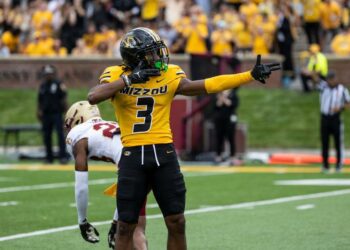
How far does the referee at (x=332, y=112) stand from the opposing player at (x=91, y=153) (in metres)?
11.0

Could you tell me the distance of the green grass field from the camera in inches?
432

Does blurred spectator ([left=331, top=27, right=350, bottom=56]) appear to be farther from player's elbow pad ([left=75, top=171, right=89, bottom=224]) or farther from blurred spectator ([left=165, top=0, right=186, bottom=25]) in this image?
player's elbow pad ([left=75, top=171, right=89, bottom=224])

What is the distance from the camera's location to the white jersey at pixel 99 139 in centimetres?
910

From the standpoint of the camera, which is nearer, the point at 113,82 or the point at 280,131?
the point at 113,82

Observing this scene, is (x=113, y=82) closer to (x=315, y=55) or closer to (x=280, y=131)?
(x=315, y=55)

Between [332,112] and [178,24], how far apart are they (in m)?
9.32

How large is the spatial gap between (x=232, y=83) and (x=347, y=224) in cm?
448

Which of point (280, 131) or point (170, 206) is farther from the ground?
point (170, 206)

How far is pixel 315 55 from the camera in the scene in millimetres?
22734

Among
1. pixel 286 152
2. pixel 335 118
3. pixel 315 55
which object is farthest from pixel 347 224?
pixel 286 152

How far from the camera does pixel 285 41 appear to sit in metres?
27.8

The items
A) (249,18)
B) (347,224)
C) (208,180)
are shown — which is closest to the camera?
(347,224)

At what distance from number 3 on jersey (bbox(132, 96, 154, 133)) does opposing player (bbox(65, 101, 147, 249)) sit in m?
0.94

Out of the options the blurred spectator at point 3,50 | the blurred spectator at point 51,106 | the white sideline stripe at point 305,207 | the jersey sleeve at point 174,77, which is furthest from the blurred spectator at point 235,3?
the jersey sleeve at point 174,77
